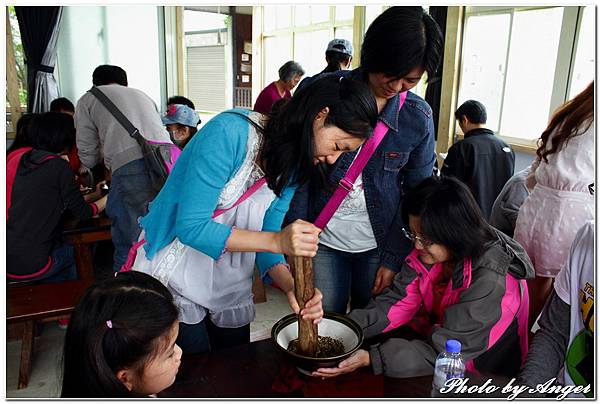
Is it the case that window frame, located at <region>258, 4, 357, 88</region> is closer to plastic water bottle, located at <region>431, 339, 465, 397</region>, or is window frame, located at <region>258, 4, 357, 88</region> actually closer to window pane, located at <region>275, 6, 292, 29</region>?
window pane, located at <region>275, 6, 292, 29</region>

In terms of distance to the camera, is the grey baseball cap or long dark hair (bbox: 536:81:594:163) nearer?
long dark hair (bbox: 536:81:594:163)

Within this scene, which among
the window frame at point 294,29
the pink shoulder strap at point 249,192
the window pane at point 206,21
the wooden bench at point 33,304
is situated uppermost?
the window pane at point 206,21

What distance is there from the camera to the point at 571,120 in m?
1.54

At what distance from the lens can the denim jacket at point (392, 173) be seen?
140 cm

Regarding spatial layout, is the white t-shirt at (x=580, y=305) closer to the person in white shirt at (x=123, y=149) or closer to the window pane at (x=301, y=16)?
the person in white shirt at (x=123, y=149)

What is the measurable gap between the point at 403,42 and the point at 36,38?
464 centimetres

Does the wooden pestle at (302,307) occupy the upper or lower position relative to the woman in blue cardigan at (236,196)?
lower

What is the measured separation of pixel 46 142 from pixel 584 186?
7.60 ft

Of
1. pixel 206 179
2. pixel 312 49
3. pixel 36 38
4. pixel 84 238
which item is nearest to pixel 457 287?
pixel 206 179

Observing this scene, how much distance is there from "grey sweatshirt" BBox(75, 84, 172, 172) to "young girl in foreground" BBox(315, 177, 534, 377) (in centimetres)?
141

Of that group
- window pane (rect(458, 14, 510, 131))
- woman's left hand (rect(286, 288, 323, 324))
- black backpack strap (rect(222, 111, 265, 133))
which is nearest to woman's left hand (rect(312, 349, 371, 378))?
woman's left hand (rect(286, 288, 323, 324))

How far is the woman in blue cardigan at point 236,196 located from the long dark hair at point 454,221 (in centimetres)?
33

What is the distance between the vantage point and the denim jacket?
1.40m

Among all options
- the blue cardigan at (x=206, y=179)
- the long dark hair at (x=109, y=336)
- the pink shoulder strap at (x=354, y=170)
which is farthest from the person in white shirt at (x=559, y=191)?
the long dark hair at (x=109, y=336)
